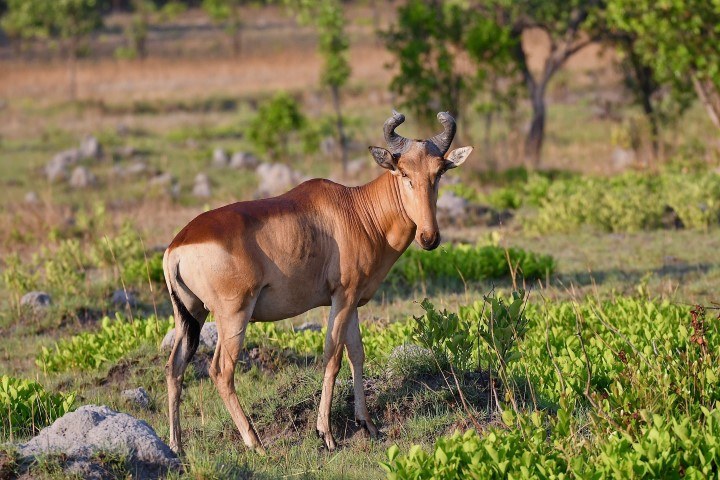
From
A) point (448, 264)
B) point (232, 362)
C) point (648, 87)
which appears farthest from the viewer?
point (648, 87)

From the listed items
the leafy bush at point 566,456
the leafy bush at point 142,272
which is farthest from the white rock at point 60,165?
the leafy bush at point 566,456

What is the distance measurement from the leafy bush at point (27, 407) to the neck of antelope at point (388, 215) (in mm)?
2474

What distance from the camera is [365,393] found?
8.04m

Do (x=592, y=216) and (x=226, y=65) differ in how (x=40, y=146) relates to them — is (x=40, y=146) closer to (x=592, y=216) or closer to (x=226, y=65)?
(x=592, y=216)

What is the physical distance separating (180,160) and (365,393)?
19044 mm

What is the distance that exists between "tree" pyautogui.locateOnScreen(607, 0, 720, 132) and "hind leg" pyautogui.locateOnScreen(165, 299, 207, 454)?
1267 centimetres

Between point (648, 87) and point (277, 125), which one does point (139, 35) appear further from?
point (648, 87)

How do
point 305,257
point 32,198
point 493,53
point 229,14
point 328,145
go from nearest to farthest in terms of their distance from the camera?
point 305,257 < point 32,198 < point 493,53 < point 328,145 < point 229,14

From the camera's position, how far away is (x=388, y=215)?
7586 mm

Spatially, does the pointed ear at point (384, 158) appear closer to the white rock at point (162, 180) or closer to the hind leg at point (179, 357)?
the hind leg at point (179, 357)

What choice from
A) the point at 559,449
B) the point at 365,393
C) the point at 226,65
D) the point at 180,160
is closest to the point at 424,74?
the point at 180,160

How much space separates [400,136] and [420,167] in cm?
28

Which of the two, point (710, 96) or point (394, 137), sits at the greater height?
point (394, 137)

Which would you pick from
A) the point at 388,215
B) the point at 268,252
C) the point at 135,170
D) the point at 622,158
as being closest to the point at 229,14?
the point at 135,170
